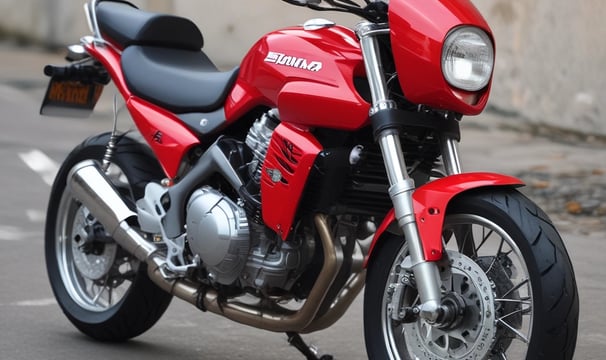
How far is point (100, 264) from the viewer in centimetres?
546

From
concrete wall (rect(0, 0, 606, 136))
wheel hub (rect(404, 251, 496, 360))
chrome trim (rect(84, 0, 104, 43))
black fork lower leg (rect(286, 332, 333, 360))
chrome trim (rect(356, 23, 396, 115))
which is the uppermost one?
concrete wall (rect(0, 0, 606, 136))

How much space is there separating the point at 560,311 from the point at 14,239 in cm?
438

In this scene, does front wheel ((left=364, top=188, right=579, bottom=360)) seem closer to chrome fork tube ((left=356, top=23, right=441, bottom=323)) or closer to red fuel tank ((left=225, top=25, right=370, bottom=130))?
chrome fork tube ((left=356, top=23, right=441, bottom=323))

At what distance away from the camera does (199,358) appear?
5.20 metres

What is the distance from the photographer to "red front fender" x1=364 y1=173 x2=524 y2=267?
3.94m

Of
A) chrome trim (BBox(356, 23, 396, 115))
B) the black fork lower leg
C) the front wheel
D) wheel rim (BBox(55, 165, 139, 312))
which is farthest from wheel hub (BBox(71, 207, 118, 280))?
chrome trim (BBox(356, 23, 396, 115))

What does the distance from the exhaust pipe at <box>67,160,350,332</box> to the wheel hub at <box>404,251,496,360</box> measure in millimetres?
460

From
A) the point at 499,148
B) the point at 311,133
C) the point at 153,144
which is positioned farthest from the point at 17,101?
the point at 311,133

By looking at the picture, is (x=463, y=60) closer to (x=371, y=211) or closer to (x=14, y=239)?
(x=371, y=211)

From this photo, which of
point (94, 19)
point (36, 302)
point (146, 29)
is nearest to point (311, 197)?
point (146, 29)

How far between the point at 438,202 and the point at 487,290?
304 mm

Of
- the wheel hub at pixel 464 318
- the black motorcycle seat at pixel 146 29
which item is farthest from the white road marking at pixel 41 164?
the wheel hub at pixel 464 318

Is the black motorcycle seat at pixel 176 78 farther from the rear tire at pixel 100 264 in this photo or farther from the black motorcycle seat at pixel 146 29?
the rear tire at pixel 100 264

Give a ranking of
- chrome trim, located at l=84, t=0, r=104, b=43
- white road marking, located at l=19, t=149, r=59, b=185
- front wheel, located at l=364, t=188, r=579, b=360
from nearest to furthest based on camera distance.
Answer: front wheel, located at l=364, t=188, r=579, b=360, chrome trim, located at l=84, t=0, r=104, b=43, white road marking, located at l=19, t=149, r=59, b=185
